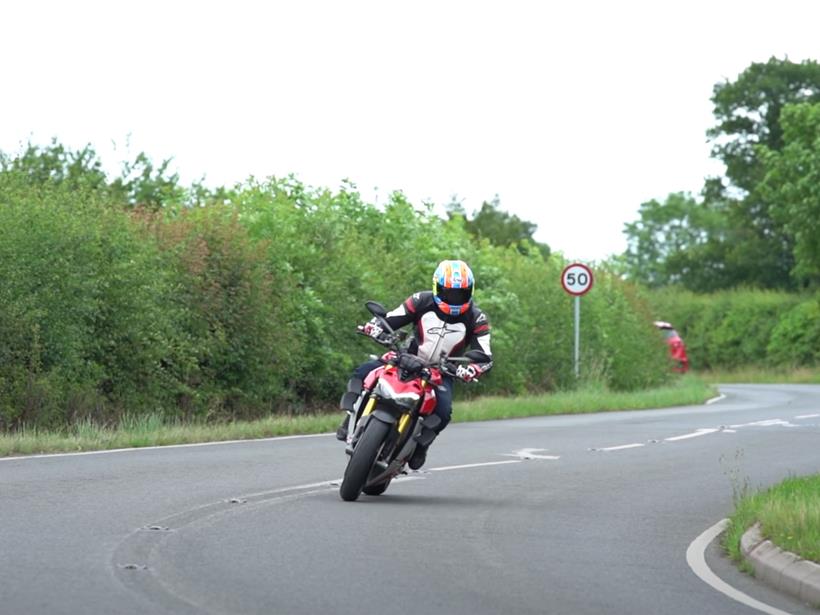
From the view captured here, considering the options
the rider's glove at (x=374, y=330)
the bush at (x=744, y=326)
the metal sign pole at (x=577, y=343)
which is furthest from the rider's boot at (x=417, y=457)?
the bush at (x=744, y=326)

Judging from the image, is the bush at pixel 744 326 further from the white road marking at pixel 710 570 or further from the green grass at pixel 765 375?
the white road marking at pixel 710 570

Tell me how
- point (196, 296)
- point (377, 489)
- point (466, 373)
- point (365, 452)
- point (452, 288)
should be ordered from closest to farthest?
1. point (365, 452)
2. point (466, 373)
3. point (452, 288)
4. point (377, 489)
5. point (196, 296)

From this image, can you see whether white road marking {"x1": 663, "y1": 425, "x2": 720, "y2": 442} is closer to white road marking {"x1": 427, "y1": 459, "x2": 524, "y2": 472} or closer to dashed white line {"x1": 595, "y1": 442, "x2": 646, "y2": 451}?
dashed white line {"x1": 595, "y1": 442, "x2": 646, "y2": 451}

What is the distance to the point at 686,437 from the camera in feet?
76.2

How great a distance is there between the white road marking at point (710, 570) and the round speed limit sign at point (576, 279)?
72.9 feet

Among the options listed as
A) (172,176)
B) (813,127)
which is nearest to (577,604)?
(172,176)

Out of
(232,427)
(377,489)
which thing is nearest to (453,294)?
Answer: (377,489)

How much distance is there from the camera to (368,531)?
1155 centimetres

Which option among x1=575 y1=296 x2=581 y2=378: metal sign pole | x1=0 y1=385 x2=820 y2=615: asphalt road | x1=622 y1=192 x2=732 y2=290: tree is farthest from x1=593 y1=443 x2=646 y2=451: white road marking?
x1=622 y1=192 x2=732 y2=290: tree

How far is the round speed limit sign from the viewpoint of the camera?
35281 mm

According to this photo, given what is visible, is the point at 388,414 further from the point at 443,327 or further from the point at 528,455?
the point at 528,455

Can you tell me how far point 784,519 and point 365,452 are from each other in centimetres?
356

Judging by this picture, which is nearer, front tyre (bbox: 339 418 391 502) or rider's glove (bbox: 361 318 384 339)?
front tyre (bbox: 339 418 391 502)

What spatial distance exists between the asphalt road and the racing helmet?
1.58 meters
